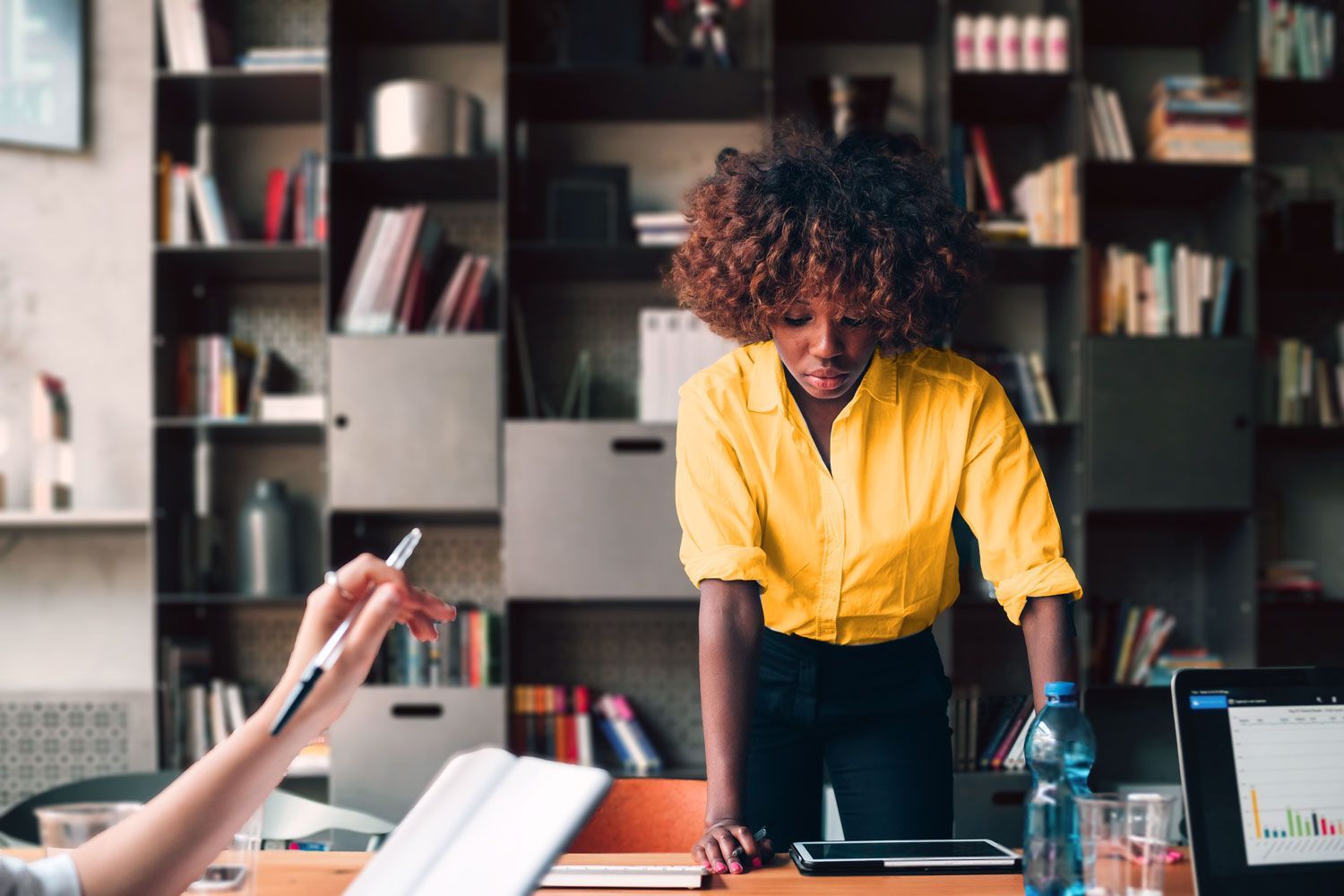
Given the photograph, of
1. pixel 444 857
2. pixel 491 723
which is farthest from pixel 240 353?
pixel 444 857

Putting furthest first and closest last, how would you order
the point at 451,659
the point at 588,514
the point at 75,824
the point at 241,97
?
the point at 241,97
the point at 451,659
the point at 588,514
the point at 75,824

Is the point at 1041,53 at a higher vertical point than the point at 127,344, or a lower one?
higher

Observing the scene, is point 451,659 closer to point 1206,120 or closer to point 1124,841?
point 1124,841

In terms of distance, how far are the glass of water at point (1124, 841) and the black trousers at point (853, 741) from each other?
1.45ft

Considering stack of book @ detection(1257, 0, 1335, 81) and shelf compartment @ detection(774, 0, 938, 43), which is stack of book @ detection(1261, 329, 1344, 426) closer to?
stack of book @ detection(1257, 0, 1335, 81)

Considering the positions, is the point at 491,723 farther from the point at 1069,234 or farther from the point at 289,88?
the point at 1069,234

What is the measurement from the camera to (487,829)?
0.74m

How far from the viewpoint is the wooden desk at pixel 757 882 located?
3.54 feet

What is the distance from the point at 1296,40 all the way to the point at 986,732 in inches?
93.8

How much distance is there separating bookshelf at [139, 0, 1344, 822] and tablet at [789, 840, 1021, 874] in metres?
1.73

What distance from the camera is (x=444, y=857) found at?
2.45ft

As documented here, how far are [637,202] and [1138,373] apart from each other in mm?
1509

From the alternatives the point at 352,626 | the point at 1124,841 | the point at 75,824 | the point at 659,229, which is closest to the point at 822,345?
the point at 1124,841

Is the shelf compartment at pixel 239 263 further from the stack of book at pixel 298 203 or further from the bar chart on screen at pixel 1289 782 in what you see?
the bar chart on screen at pixel 1289 782
